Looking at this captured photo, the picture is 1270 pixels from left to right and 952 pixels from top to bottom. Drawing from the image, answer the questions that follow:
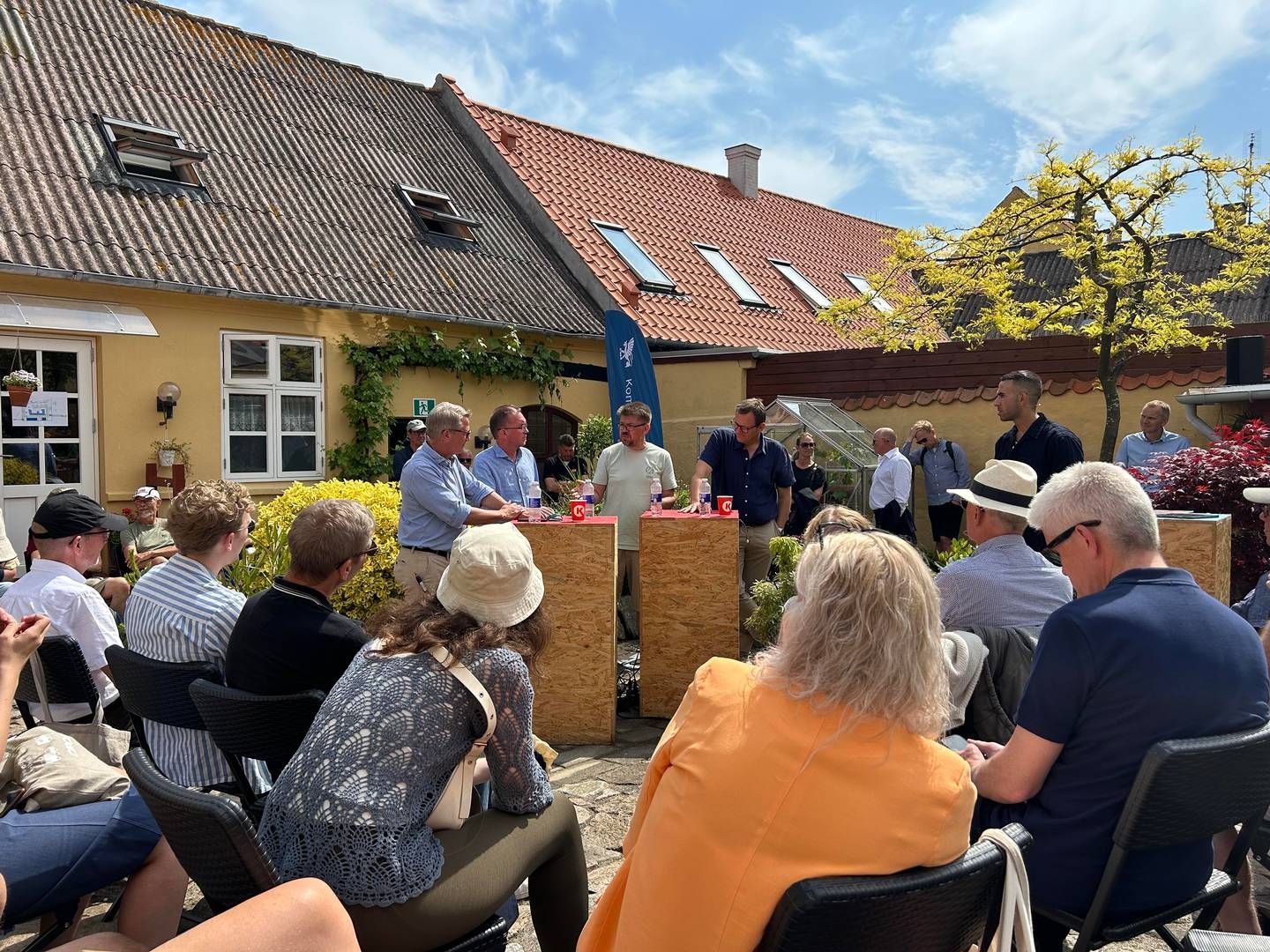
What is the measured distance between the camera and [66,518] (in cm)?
411

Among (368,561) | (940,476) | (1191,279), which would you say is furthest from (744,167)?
(368,561)

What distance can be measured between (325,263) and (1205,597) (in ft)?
38.9

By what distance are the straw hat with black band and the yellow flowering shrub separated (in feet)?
14.5

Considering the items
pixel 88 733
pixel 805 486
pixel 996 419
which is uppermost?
pixel 996 419

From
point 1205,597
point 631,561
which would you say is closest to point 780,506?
point 631,561

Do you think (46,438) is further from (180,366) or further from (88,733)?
(88,733)

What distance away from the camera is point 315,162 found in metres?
14.3

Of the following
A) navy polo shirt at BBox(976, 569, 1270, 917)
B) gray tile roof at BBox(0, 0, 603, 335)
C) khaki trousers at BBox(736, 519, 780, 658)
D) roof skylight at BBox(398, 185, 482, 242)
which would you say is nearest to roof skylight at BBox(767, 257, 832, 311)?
gray tile roof at BBox(0, 0, 603, 335)

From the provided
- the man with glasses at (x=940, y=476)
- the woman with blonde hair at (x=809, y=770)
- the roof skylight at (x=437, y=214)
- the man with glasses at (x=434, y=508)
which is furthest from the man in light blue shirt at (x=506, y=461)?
the roof skylight at (x=437, y=214)

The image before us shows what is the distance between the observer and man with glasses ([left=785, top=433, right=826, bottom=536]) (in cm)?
1120

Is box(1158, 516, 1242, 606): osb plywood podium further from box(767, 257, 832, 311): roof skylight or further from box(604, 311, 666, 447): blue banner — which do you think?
box(767, 257, 832, 311): roof skylight

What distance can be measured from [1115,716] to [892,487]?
8839mm

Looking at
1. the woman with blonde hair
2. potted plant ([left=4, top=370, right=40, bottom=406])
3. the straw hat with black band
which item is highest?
potted plant ([left=4, top=370, right=40, bottom=406])

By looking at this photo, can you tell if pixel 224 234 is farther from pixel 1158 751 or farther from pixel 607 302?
pixel 1158 751
